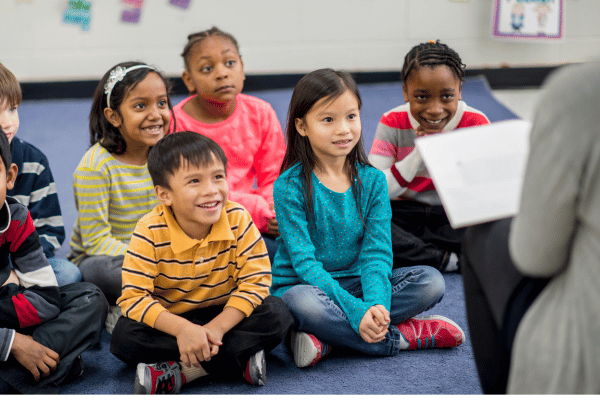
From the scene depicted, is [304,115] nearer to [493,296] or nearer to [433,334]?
[433,334]

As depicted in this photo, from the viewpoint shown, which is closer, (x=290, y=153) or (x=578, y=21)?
(x=290, y=153)

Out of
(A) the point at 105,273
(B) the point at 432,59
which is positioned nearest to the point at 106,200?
(A) the point at 105,273

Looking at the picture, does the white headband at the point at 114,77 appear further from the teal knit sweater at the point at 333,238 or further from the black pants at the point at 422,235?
the black pants at the point at 422,235

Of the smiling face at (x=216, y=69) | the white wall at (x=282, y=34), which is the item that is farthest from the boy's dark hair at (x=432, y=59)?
the white wall at (x=282, y=34)

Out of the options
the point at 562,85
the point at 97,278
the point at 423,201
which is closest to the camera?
the point at 562,85

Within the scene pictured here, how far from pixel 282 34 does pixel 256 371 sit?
314 cm

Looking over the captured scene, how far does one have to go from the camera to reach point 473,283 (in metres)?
0.85

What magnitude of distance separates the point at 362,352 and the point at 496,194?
66 cm

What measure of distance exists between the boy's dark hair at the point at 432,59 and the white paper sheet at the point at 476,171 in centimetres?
93

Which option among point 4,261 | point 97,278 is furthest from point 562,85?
point 97,278

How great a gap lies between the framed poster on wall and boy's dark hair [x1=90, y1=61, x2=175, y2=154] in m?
2.93

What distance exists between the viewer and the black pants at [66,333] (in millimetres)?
1151

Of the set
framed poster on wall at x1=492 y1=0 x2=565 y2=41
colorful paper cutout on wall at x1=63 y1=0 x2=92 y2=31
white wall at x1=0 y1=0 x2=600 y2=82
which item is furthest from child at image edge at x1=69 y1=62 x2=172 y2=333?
framed poster on wall at x1=492 y1=0 x2=565 y2=41

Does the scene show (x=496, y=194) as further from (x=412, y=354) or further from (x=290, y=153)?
(x=290, y=153)
